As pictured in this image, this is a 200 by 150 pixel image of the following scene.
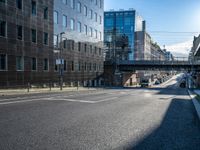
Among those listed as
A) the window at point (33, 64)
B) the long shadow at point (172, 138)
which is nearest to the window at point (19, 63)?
the window at point (33, 64)

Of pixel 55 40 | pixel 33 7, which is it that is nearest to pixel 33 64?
pixel 55 40

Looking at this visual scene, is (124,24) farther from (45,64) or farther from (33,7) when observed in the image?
(33,7)

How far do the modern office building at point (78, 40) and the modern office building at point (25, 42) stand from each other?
2401 mm

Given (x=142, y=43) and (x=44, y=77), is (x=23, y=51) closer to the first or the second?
(x=44, y=77)

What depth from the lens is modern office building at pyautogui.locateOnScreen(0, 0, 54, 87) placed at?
3165 centimetres

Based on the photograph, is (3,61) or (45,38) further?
(45,38)

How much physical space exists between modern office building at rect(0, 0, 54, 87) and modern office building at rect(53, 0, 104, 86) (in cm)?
240

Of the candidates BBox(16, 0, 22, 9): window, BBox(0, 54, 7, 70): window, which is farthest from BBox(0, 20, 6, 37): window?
BBox(16, 0, 22, 9): window

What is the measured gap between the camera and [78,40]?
5275 cm

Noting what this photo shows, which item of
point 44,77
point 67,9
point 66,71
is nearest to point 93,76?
point 66,71

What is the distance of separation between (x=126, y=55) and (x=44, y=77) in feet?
202

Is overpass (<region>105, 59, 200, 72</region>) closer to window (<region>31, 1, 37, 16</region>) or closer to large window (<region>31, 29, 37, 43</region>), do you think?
large window (<region>31, 29, 37, 43</region>)

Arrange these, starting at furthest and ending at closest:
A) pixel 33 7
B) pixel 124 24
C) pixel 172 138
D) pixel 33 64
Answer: pixel 124 24 < pixel 33 64 < pixel 33 7 < pixel 172 138

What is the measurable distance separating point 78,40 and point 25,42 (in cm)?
1854
